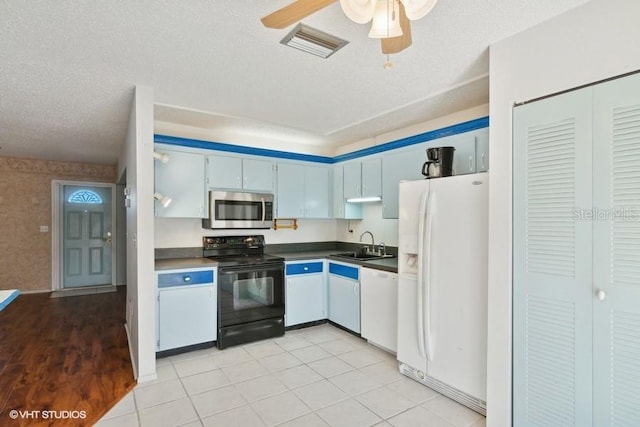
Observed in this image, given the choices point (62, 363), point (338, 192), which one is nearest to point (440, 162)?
point (338, 192)

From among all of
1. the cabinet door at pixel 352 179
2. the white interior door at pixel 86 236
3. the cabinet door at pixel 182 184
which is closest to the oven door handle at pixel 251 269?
the cabinet door at pixel 182 184

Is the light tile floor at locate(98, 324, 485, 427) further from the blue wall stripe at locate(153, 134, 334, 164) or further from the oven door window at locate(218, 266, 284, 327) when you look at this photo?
the blue wall stripe at locate(153, 134, 334, 164)

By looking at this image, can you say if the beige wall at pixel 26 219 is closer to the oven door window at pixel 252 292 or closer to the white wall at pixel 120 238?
the white wall at pixel 120 238

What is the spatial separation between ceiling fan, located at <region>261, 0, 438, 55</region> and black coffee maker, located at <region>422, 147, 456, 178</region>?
1.45 meters

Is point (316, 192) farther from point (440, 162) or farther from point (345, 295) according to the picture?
point (440, 162)

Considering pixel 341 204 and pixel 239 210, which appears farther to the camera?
pixel 341 204

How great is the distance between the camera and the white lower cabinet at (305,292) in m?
3.88

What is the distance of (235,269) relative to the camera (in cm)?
348

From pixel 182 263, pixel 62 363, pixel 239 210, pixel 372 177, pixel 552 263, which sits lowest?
pixel 62 363

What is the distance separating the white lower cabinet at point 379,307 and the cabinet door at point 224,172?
1.78 meters

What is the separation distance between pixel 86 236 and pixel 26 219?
927 mm

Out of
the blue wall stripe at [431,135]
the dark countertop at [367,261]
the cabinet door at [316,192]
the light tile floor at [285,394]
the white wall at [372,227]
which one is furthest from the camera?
the cabinet door at [316,192]

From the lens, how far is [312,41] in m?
1.96

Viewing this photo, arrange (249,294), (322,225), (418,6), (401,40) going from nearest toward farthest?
(418,6)
(401,40)
(249,294)
(322,225)
